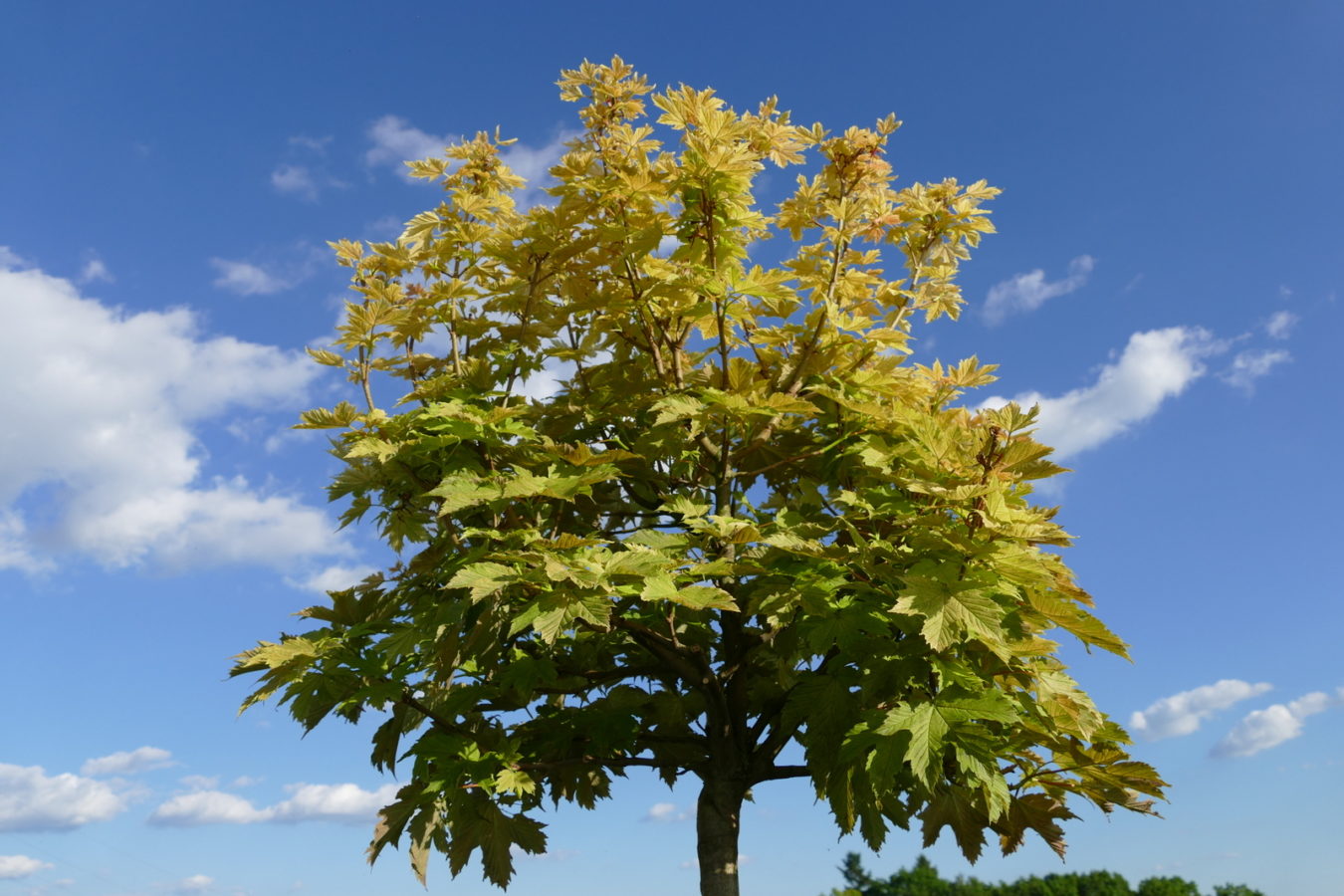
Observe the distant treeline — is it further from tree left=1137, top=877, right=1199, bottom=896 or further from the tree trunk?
the tree trunk

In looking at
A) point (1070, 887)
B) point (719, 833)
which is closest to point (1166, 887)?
point (1070, 887)

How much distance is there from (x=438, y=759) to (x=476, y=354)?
2.77 metres

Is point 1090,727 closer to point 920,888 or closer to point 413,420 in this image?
point 413,420

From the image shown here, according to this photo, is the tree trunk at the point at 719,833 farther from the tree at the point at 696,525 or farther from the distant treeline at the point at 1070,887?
the distant treeline at the point at 1070,887

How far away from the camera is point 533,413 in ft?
20.7

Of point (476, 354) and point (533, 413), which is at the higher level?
point (476, 354)

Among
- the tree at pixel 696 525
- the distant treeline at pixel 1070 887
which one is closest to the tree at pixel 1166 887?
the distant treeline at pixel 1070 887

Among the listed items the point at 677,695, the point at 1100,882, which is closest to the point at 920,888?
the point at 1100,882

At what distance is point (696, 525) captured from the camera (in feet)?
16.9

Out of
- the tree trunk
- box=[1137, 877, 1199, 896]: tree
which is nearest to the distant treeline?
box=[1137, 877, 1199, 896]: tree

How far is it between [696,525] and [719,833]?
235cm

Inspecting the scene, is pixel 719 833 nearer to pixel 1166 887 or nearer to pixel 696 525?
pixel 696 525

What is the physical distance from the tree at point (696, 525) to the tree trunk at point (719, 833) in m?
0.02

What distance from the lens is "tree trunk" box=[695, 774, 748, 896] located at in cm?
609
